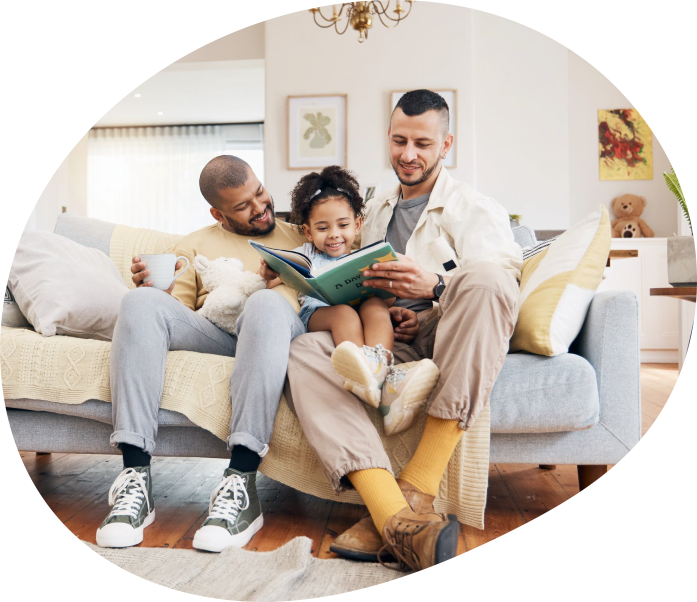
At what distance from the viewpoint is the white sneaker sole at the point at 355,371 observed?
1.10 m

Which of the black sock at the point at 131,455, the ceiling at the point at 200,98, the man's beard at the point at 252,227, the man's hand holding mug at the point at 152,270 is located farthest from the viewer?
the ceiling at the point at 200,98

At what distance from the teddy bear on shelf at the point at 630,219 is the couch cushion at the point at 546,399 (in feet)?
12.0

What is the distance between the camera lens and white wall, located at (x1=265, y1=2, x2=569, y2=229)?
1784 mm

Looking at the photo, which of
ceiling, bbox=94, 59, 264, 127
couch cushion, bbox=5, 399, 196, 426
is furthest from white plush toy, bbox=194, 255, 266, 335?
ceiling, bbox=94, 59, 264, 127

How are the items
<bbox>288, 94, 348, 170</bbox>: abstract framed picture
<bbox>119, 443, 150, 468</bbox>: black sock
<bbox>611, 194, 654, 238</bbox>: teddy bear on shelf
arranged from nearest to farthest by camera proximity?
<bbox>119, 443, 150, 468</bbox>: black sock → <bbox>288, 94, 348, 170</bbox>: abstract framed picture → <bbox>611, 194, 654, 238</bbox>: teddy bear on shelf

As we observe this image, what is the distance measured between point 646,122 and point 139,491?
1.22 m

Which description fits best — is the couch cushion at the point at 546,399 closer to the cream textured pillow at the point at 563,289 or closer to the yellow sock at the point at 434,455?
the cream textured pillow at the point at 563,289

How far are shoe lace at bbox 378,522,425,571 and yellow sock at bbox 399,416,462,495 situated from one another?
0.45 feet

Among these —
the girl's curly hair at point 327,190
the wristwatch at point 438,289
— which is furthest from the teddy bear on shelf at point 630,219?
the wristwatch at point 438,289

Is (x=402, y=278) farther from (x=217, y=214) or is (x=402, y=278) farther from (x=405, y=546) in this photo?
(x=217, y=214)

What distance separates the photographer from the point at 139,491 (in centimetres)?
122

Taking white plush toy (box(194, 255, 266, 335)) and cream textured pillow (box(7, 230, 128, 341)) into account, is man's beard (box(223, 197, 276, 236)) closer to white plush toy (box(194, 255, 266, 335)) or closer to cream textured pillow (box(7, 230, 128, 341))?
white plush toy (box(194, 255, 266, 335))

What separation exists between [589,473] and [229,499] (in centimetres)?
87

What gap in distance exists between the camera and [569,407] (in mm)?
1278
